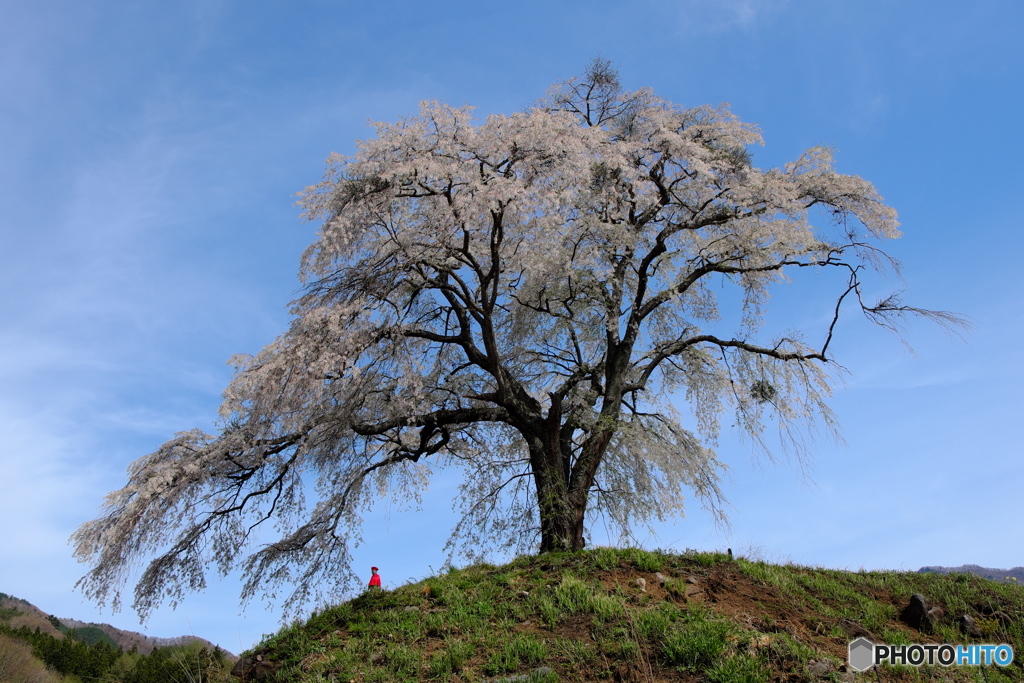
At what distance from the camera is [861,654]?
8086mm

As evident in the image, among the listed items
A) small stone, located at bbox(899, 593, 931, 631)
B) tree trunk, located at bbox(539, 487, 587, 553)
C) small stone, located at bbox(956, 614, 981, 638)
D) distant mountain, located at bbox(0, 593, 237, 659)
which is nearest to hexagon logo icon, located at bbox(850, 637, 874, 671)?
small stone, located at bbox(899, 593, 931, 631)

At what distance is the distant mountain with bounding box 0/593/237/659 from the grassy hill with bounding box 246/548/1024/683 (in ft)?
114

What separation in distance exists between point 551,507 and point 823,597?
4.55 m

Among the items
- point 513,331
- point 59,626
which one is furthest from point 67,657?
point 513,331

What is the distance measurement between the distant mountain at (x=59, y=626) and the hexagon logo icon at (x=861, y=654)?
39125mm

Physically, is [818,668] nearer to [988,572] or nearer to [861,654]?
[861,654]

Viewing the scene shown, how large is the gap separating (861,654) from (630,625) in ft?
8.87

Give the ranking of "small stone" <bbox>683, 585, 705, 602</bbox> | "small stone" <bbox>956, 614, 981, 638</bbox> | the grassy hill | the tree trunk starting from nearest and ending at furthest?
the grassy hill < "small stone" <bbox>683, 585, 705, 602</bbox> < "small stone" <bbox>956, 614, 981, 638</bbox> < the tree trunk

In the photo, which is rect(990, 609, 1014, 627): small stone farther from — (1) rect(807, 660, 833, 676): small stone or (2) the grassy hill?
(1) rect(807, 660, 833, 676): small stone

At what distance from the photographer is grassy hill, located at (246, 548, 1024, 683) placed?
24.8 feet

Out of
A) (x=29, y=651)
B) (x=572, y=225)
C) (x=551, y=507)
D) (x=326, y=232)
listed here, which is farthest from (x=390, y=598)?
(x=29, y=651)

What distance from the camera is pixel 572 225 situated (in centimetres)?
1353

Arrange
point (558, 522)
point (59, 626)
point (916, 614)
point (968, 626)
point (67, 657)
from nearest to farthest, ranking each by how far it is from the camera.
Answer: point (968, 626) < point (916, 614) < point (558, 522) < point (67, 657) < point (59, 626)

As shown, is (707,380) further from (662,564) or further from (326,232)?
(326,232)
